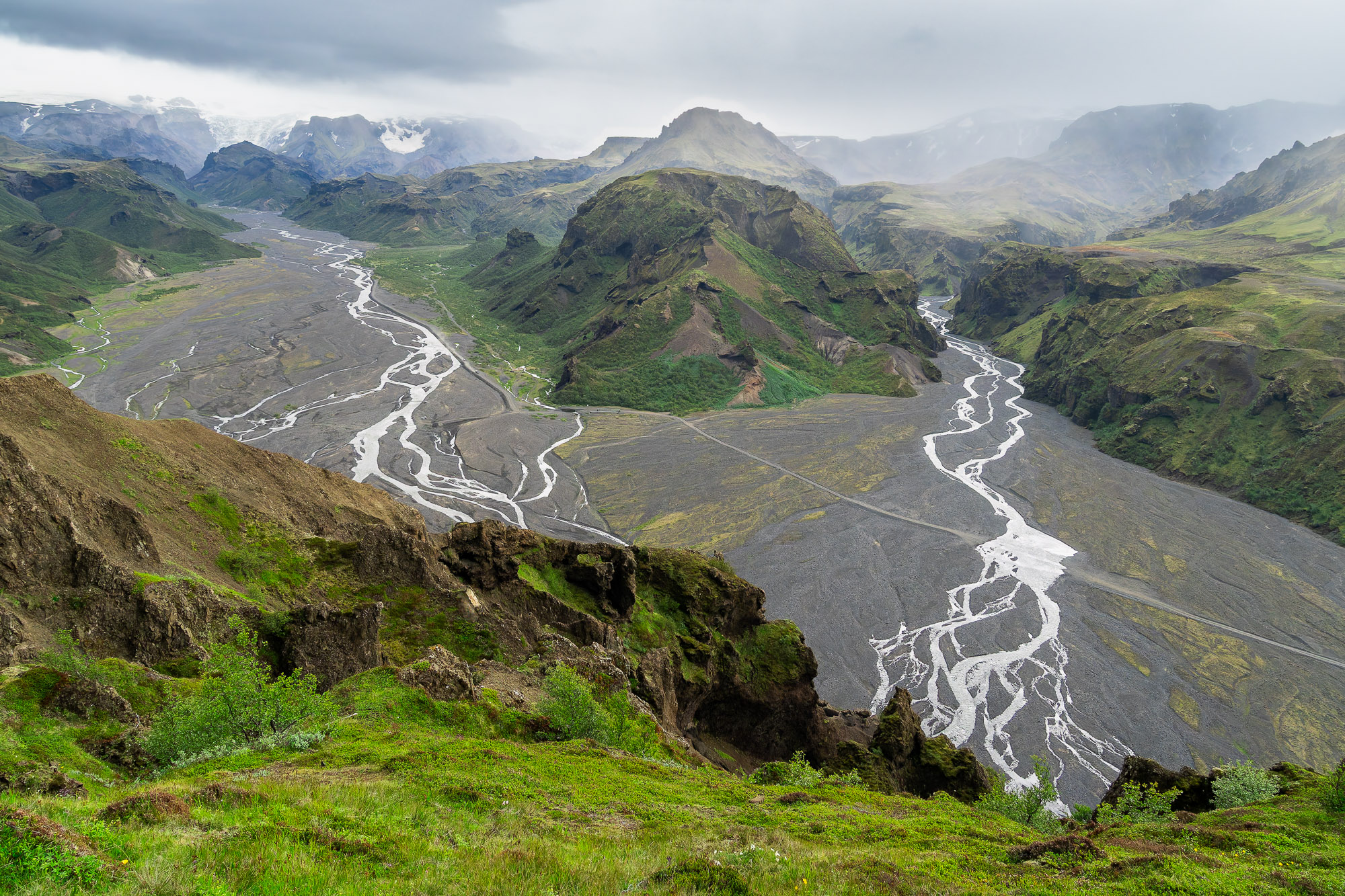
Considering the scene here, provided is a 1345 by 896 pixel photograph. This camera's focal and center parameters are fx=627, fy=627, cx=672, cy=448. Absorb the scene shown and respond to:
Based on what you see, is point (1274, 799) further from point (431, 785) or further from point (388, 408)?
point (388, 408)

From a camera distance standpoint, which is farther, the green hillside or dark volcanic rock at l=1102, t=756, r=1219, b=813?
the green hillside

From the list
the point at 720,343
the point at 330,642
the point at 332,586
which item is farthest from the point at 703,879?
the point at 720,343

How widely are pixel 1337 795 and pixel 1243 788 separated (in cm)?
487

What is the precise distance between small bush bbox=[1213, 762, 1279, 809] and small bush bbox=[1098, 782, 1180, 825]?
1748 millimetres

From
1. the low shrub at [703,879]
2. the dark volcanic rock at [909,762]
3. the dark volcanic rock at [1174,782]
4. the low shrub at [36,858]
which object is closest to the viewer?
the low shrub at [36,858]

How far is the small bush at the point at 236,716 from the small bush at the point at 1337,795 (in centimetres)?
3771

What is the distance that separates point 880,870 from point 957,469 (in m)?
108

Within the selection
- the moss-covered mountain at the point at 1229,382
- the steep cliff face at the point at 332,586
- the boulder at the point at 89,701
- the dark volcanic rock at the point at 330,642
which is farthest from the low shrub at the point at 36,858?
the moss-covered mountain at the point at 1229,382

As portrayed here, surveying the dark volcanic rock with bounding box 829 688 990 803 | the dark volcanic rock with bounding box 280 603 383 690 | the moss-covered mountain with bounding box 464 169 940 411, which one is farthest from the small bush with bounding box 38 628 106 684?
the moss-covered mountain with bounding box 464 169 940 411

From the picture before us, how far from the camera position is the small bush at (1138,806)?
27.9 meters

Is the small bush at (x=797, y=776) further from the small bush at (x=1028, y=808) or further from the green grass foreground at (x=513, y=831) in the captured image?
the small bush at (x=1028, y=808)

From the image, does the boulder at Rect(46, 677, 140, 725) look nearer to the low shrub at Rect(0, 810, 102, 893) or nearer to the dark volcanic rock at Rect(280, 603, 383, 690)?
the dark volcanic rock at Rect(280, 603, 383, 690)

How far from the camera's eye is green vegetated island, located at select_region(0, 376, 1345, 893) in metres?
13.1

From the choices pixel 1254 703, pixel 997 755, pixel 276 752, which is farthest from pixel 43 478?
pixel 1254 703
